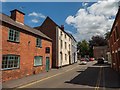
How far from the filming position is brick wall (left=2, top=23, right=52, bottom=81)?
15.3 meters

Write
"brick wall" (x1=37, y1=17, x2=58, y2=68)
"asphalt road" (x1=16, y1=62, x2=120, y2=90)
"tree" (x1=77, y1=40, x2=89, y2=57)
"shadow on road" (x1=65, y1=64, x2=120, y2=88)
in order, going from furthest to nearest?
"tree" (x1=77, y1=40, x2=89, y2=57), "brick wall" (x1=37, y1=17, x2=58, y2=68), "shadow on road" (x1=65, y1=64, x2=120, y2=88), "asphalt road" (x1=16, y1=62, x2=120, y2=90)

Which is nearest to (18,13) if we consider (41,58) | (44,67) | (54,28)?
(41,58)

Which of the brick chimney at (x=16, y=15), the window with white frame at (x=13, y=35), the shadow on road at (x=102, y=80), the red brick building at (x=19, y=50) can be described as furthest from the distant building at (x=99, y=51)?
the window with white frame at (x=13, y=35)

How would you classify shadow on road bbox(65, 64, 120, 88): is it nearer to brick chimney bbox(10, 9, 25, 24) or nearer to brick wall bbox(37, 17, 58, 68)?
brick chimney bbox(10, 9, 25, 24)

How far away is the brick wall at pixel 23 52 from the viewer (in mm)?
15297

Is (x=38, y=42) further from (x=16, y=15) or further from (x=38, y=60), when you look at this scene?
(x=16, y=15)

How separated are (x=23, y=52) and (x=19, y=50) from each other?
3.21 feet

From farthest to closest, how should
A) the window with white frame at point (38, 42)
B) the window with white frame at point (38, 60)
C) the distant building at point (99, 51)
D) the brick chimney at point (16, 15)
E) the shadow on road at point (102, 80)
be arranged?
1. the distant building at point (99, 51)
2. the window with white frame at point (38, 42)
3. the window with white frame at point (38, 60)
4. the brick chimney at point (16, 15)
5. the shadow on road at point (102, 80)

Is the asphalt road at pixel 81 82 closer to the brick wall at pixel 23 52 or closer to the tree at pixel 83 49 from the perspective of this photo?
the brick wall at pixel 23 52

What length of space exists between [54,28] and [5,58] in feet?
61.5

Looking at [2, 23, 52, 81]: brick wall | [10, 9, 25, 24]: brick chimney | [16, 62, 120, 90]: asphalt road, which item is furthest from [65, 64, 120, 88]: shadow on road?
[10, 9, 25, 24]: brick chimney

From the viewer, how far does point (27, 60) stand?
1964 centimetres

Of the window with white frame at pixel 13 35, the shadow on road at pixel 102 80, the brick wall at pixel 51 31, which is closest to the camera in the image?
the shadow on road at pixel 102 80

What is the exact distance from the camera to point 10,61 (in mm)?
16094
